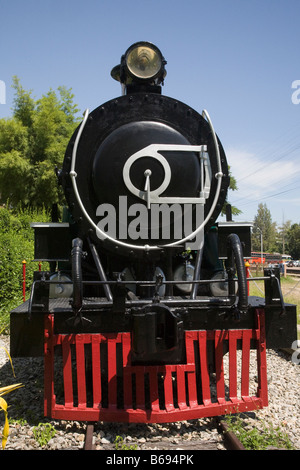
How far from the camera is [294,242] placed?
69875 millimetres

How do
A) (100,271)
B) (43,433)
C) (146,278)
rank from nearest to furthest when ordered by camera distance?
(43,433)
(100,271)
(146,278)

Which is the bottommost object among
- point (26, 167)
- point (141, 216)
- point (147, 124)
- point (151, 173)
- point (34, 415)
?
point (34, 415)

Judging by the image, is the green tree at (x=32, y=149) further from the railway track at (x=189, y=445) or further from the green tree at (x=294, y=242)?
the green tree at (x=294, y=242)

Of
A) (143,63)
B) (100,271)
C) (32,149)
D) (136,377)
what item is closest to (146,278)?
(100,271)

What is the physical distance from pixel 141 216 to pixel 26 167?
55.5 feet

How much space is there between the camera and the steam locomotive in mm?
3094

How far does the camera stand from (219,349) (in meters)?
3.29

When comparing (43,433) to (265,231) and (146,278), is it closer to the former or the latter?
(146,278)

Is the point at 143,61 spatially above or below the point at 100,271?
above

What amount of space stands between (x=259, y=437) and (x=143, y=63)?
11.6 ft

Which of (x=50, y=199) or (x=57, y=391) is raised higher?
(x=50, y=199)

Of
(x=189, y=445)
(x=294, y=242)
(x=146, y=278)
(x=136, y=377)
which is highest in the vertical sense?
(x=294, y=242)
